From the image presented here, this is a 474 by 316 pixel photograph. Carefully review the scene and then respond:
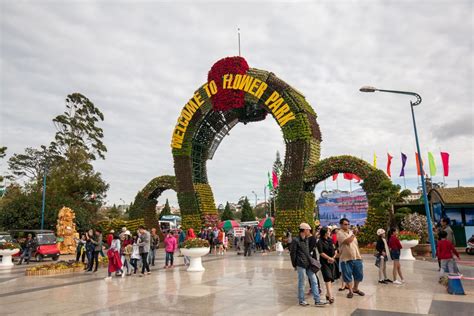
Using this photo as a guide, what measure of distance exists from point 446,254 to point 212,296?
5573 mm

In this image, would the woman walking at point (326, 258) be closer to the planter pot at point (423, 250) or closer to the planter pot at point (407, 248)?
the planter pot at point (407, 248)

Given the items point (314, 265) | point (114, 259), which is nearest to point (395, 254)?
point (314, 265)

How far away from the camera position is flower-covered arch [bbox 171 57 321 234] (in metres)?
23.2

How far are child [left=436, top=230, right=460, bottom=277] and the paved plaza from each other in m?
0.50

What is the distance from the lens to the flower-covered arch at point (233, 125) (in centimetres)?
2316

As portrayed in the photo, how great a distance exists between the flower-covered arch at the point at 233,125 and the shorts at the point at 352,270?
14735 mm

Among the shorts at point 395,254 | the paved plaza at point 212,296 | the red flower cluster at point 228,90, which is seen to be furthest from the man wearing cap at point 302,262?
the red flower cluster at point 228,90

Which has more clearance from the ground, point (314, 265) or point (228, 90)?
point (228, 90)

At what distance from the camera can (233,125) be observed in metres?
29.4

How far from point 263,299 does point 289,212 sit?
1542 cm

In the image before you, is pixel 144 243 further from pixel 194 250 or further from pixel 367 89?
pixel 367 89

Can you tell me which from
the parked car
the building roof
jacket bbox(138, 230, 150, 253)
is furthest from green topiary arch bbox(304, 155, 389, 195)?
the parked car

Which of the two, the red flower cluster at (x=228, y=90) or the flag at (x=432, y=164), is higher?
the red flower cluster at (x=228, y=90)

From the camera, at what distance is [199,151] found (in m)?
28.8
